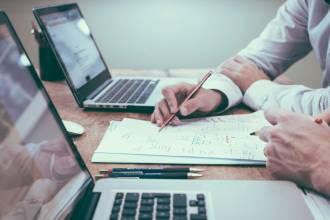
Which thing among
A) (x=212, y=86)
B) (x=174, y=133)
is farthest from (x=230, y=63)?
(x=174, y=133)

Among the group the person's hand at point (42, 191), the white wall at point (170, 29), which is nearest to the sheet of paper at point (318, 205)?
the person's hand at point (42, 191)

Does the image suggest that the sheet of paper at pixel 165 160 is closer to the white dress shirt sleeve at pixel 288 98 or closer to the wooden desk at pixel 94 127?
the wooden desk at pixel 94 127

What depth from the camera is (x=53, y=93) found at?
1207 mm

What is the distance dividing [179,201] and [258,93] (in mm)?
587

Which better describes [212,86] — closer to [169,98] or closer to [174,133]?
[169,98]

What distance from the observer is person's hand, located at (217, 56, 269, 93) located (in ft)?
3.91

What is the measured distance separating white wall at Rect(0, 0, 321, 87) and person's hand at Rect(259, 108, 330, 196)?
4.99 feet

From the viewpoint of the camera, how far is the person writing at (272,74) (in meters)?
0.97

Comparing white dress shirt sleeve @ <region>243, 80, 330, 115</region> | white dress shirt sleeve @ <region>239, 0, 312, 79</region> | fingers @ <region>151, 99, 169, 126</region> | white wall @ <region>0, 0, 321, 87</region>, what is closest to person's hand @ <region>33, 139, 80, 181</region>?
fingers @ <region>151, 99, 169, 126</region>

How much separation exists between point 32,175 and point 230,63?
2.92 feet

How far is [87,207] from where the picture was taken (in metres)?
0.56

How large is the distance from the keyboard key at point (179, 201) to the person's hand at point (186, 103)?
337mm

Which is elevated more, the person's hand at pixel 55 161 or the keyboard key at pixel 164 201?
the person's hand at pixel 55 161

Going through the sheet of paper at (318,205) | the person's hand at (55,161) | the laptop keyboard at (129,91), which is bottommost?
the laptop keyboard at (129,91)
